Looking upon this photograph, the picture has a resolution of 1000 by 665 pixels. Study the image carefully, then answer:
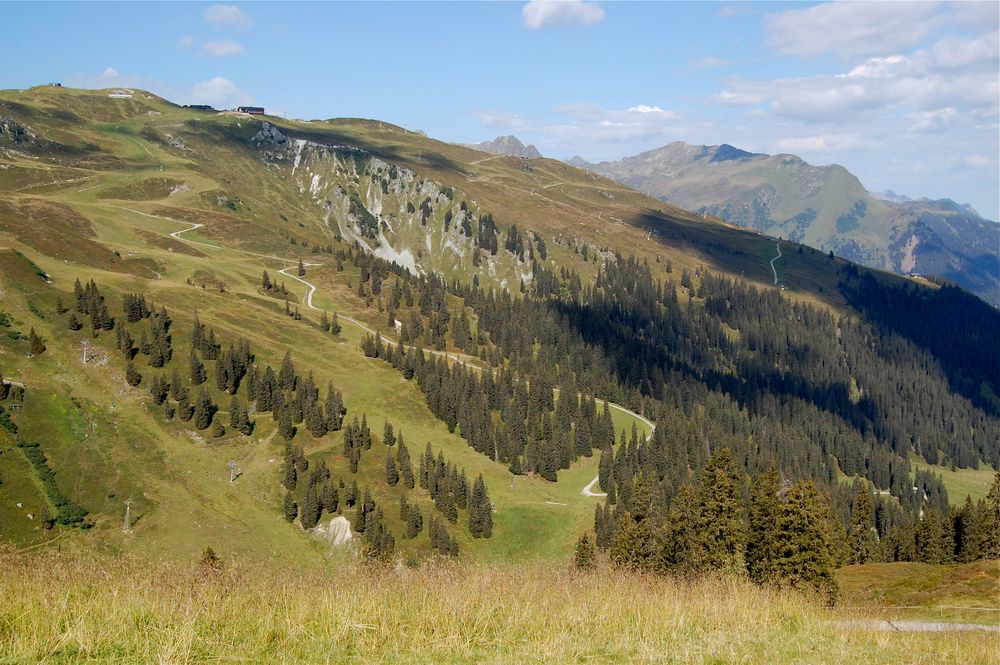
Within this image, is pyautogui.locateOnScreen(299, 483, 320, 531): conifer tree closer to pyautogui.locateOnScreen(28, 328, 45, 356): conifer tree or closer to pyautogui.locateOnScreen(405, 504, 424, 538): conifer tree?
pyautogui.locateOnScreen(405, 504, 424, 538): conifer tree

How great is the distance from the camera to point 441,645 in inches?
485

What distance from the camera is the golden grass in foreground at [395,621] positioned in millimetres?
11789

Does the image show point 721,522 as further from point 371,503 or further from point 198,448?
point 198,448

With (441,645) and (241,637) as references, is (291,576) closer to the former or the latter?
(241,637)

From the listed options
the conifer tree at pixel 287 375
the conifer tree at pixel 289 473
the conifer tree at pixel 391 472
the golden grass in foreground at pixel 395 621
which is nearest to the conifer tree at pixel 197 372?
the conifer tree at pixel 287 375

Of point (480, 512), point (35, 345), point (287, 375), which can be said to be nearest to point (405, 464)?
point (480, 512)

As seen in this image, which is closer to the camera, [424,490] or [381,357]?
[424,490]

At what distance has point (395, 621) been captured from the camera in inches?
522

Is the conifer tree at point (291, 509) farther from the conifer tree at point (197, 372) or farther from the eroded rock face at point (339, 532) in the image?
the conifer tree at point (197, 372)

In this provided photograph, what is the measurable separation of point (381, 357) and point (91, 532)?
81377mm

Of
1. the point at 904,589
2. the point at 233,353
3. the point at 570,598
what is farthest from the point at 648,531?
the point at 233,353

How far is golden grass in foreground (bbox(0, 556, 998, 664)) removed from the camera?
11789mm

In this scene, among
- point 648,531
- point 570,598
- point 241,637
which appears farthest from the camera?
point 648,531

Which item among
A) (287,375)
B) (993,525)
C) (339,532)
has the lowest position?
(339,532)
